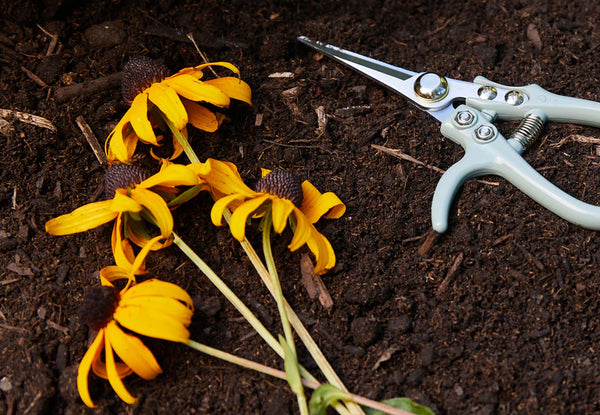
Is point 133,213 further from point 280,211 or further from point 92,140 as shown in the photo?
point 92,140

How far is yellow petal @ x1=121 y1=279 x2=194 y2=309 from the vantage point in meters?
1.38

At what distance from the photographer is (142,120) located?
5.16 ft

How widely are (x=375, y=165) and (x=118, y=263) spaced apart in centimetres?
63

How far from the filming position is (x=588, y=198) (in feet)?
5.35

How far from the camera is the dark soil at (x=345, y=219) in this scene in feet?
4.72

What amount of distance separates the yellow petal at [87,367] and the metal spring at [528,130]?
0.97m

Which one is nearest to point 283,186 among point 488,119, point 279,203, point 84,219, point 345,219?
point 279,203

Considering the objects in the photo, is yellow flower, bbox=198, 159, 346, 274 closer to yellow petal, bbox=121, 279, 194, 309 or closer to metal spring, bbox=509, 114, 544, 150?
yellow petal, bbox=121, 279, 194, 309

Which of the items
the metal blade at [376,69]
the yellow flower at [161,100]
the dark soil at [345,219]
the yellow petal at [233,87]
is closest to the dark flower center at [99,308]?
the dark soil at [345,219]

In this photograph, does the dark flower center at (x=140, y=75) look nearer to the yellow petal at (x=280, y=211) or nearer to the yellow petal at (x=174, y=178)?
the yellow petal at (x=174, y=178)

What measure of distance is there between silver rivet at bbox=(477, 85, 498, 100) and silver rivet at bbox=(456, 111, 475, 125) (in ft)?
0.23

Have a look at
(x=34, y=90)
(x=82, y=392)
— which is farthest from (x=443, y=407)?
(x=34, y=90)

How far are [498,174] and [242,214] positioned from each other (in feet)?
1.94

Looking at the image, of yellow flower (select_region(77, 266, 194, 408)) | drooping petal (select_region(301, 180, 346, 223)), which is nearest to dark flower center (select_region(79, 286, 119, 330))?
yellow flower (select_region(77, 266, 194, 408))
